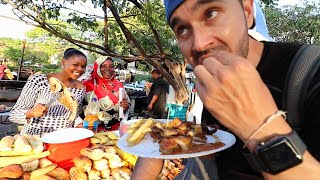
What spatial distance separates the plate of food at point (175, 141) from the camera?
4.07 feet

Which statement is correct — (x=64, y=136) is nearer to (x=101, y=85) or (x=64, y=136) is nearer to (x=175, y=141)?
(x=175, y=141)

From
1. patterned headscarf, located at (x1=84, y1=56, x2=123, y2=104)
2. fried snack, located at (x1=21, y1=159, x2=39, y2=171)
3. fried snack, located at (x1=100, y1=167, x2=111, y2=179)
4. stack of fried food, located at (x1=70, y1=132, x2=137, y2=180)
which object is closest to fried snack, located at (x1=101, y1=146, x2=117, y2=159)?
stack of fried food, located at (x1=70, y1=132, x2=137, y2=180)

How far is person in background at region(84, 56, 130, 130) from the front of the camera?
187 inches

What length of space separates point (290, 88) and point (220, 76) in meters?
0.34

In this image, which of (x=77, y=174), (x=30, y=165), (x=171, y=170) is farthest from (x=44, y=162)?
(x=171, y=170)

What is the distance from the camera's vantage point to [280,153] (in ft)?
2.42

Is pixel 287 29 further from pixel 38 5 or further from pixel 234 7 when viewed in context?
pixel 234 7

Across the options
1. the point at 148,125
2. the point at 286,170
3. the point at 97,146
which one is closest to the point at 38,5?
the point at 97,146

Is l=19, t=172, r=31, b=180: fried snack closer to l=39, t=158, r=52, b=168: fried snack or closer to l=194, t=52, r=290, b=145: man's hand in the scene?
l=39, t=158, r=52, b=168: fried snack

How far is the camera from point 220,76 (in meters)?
0.77

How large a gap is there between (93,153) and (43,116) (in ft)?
4.25

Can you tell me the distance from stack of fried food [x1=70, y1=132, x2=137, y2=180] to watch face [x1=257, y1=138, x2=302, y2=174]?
2.34m

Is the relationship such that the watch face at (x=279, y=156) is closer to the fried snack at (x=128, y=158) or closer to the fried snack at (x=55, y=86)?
the fried snack at (x=128, y=158)

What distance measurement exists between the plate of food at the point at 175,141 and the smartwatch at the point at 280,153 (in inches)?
13.7
